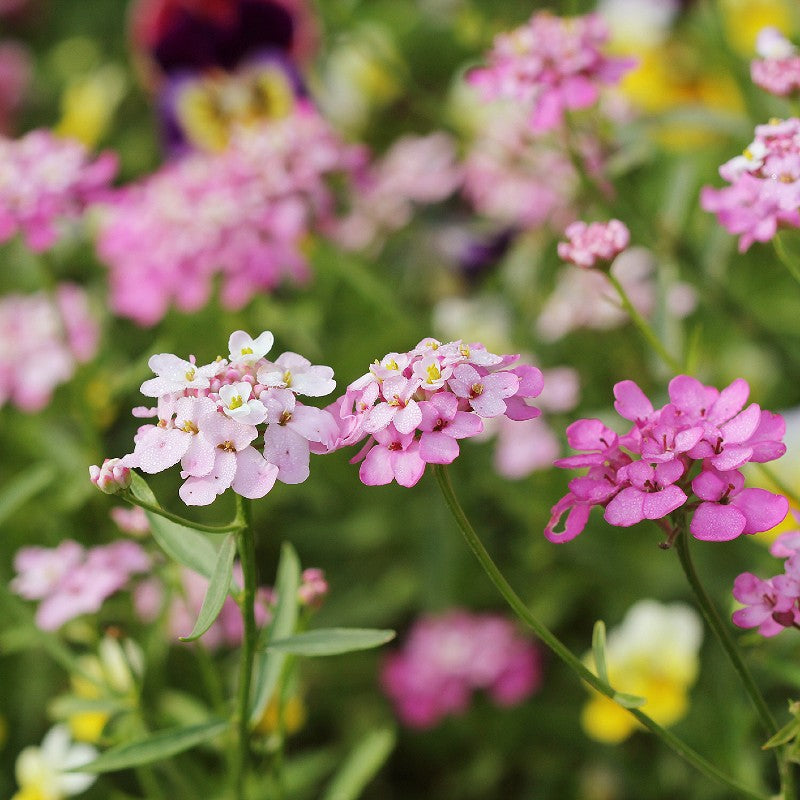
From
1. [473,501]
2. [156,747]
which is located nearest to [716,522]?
[156,747]

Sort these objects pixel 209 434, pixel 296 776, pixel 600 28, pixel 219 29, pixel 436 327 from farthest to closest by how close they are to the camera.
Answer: pixel 219 29 < pixel 436 327 < pixel 296 776 < pixel 600 28 < pixel 209 434

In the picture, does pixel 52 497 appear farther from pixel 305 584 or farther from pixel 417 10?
pixel 417 10

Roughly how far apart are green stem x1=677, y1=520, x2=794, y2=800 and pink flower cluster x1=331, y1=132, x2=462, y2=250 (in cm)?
104

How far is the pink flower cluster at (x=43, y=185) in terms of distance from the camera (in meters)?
1.14

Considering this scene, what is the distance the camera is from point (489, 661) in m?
1.42

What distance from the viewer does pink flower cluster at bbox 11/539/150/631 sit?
93 centimetres

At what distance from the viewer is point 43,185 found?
1.16 metres

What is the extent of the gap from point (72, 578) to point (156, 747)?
0.26 metres

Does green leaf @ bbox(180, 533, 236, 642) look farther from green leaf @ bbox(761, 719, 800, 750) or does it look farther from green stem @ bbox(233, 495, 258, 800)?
green leaf @ bbox(761, 719, 800, 750)

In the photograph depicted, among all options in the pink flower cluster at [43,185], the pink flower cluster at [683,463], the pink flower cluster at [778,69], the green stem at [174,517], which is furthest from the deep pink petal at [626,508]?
the pink flower cluster at [43,185]

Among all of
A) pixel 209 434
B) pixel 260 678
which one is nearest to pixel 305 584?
pixel 260 678

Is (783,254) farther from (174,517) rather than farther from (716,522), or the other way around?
(174,517)

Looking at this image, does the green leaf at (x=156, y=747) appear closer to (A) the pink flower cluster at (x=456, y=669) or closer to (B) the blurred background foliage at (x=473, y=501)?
(B) the blurred background foliage at (x=473, y=501)

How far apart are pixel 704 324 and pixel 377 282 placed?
0.51 m
